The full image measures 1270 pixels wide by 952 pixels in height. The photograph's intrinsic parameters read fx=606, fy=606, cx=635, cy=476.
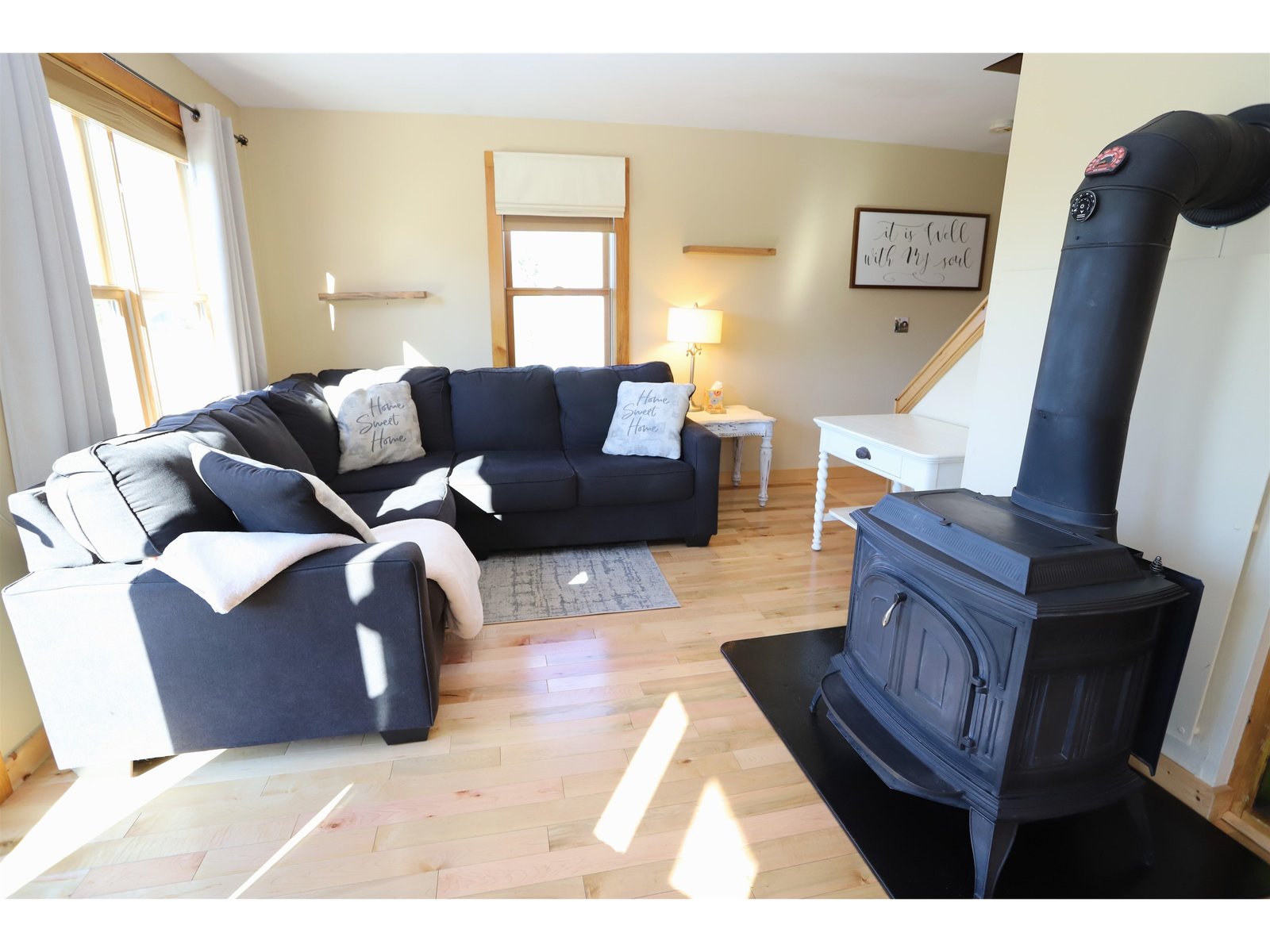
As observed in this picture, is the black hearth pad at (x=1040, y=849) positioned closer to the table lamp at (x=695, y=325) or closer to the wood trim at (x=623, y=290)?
the table lamp at (x=695, y=325)

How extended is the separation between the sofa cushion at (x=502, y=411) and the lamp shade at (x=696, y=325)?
37.3 inches

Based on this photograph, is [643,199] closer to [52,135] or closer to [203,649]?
[52,135]

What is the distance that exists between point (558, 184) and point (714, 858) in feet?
11.7

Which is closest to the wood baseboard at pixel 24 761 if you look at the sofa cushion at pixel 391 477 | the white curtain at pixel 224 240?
the sofa cushion at pixel 391 477

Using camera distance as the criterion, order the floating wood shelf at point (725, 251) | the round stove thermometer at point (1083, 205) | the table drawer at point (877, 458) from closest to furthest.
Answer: the round stove thermometer at point (1083, 205)
the table drawer at point (877, 458)
the floating wood shelf at point (725, 251)

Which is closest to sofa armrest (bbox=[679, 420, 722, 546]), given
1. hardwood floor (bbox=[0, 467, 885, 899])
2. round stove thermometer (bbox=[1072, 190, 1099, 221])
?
hardwood floor (bbox=[0, 467, 885, 899])

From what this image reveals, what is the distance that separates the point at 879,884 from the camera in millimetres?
1371

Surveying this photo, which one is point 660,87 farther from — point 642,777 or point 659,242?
point 642,777

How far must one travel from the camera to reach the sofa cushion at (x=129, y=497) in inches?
60.5

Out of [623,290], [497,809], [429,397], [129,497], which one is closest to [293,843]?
[497,809]

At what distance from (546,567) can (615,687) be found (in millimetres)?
1061

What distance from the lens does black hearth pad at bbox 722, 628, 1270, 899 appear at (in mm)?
1358

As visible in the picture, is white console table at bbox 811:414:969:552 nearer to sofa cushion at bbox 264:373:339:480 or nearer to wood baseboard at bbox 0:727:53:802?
sofa cushion at bbox 264:373:339:480
